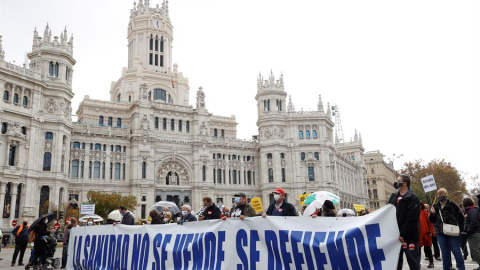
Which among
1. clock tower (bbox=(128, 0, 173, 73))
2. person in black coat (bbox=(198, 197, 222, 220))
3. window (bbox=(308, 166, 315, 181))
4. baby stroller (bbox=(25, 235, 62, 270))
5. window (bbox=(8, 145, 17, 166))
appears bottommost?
baby stroller (bbox=(25, 235, 62, 270))

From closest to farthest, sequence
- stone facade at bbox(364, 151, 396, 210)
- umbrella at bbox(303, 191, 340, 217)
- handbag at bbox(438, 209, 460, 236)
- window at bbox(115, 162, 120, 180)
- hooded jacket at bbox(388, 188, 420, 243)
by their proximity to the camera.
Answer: hooded jacket at bbox(388, 188, 420, 243), handbag at bbox(438, 209, 460, 236), umbrella at bbox(303, 191, 340, 217), window at bbox(115, 162, 120, 180), stone facade at bbox(364, 151, 396, 210)

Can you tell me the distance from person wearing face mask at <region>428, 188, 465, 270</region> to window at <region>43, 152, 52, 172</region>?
5073 centimetres

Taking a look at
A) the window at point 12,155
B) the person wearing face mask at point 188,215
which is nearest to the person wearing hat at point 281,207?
the person wearing face mask at point 188,215

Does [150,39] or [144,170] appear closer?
[144,170]

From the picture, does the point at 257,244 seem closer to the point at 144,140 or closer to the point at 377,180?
the point at 144,140

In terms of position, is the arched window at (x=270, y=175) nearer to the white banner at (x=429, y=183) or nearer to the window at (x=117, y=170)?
the window at (x=117, y=170)

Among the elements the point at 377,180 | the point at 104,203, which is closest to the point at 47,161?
the point at 104,203

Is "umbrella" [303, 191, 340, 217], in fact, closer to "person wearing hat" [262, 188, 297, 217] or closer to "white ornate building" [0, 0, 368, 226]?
"person wearing hat" [262, 188, 297, 217]

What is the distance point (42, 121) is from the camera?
173 ft

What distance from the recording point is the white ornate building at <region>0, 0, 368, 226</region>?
50.5 metres

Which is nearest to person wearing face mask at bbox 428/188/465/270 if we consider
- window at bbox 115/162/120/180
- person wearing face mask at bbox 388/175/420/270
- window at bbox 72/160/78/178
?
person wearing face mask at bbox 388/175/420/270

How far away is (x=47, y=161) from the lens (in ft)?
174

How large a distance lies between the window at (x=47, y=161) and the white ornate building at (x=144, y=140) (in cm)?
13

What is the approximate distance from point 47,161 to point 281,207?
49380 mm
